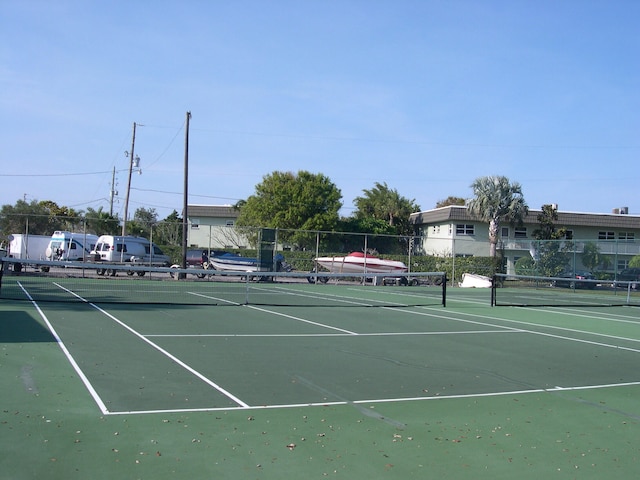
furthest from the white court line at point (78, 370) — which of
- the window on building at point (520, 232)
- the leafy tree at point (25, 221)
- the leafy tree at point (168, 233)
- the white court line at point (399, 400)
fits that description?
the window on building at point (520, 232)

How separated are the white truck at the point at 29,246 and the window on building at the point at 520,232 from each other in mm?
36163

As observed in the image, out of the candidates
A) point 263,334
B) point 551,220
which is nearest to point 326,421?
point 263,334

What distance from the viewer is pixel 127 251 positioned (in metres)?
35.5

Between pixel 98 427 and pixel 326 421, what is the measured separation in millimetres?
2382

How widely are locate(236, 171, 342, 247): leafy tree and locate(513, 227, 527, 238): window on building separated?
1516cm

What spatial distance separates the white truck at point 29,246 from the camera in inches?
1342

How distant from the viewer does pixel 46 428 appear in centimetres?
636

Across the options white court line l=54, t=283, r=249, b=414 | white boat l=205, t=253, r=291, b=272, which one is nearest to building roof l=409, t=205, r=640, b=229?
white boat l=205, t=253, r=291, b=272

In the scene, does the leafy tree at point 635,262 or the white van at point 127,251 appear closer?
the white van at point 127,251

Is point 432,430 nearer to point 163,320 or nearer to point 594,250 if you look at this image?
point 163,320

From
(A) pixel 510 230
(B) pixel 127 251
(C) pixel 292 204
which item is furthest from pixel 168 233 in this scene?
(A) pixel 510 230

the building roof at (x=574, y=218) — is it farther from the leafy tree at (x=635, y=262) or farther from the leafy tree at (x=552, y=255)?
the leafy tree at (x=635, y=262)

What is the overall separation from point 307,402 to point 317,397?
0.30 meters

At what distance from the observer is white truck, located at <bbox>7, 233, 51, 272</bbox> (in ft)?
112
